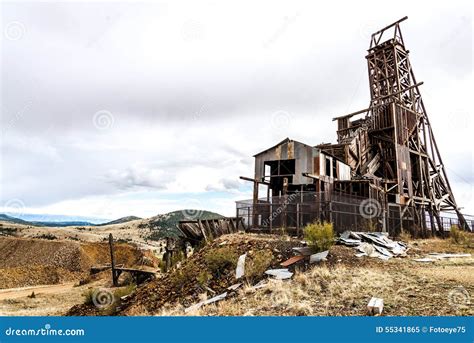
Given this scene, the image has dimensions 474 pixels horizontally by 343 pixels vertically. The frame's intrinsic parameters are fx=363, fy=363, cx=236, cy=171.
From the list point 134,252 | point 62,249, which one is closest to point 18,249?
point 62,249

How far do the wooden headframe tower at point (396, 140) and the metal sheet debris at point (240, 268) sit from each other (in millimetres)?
17124

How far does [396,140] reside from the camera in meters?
30.5

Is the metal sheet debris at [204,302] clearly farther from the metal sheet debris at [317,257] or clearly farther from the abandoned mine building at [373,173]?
the abandoned mine building at [373,173]

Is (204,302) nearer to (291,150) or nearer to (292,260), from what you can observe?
(292,260)

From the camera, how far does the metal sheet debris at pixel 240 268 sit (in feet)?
41.1

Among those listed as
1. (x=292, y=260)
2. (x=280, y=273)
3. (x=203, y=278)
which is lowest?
(x=203, y=278)

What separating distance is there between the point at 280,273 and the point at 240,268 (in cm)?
165

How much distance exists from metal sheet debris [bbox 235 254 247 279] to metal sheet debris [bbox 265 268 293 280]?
97 cm

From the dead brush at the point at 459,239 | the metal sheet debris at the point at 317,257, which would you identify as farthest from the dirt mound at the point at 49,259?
the dead brush at the point at 459,239

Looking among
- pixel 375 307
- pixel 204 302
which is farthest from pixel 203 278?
pixel 375 307

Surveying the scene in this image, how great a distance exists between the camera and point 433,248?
19.6m

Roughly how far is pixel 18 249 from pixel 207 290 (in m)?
28.5

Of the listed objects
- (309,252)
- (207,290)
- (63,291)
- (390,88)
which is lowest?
(63,291)

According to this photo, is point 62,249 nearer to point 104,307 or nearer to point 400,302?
point 104,307
